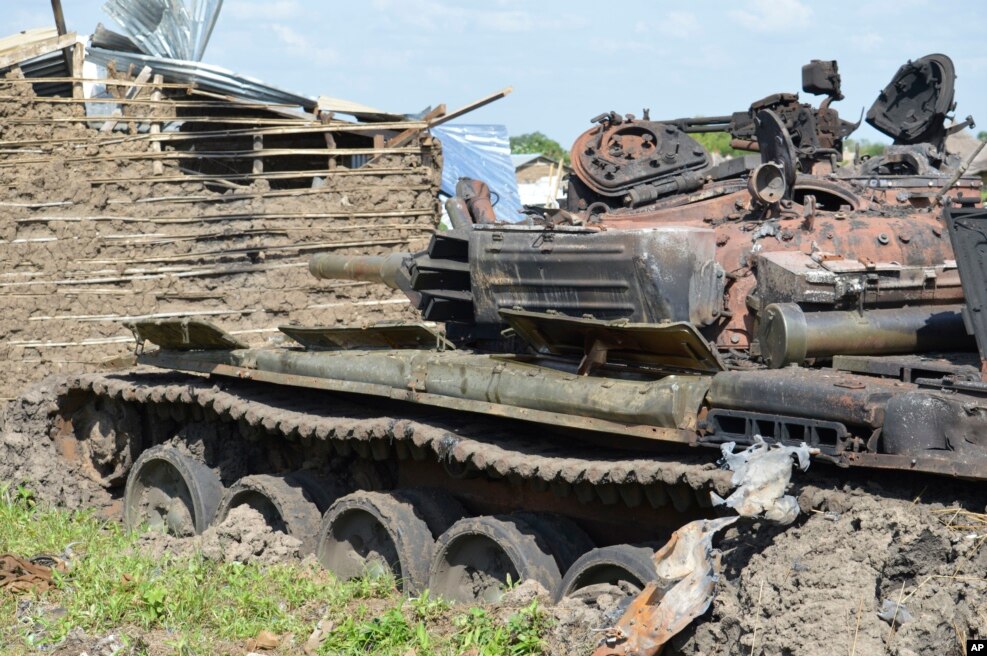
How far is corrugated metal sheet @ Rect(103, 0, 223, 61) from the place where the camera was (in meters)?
14.2

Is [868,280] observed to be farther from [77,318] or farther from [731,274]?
[77,318]

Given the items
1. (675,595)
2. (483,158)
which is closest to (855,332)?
(675,595)

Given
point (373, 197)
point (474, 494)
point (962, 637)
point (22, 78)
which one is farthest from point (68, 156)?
point (962, 637)

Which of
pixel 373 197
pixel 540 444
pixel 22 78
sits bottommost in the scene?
pixel 540 444

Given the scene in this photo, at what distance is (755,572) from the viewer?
5.51 meters

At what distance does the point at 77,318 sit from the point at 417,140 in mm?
4051

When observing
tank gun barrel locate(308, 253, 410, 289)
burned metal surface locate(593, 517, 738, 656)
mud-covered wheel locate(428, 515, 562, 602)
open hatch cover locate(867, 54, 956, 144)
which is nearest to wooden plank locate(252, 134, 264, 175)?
tank gun barrel locate(308, 253, 410, 289)

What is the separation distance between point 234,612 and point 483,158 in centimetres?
1405

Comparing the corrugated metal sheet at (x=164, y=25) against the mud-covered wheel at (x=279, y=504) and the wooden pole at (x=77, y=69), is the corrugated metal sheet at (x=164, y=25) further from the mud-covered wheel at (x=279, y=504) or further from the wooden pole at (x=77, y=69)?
the mud-covered wheel at (x=279, y=504)

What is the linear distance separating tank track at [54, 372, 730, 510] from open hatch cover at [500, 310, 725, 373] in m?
0.47

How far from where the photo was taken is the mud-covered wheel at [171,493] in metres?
9.52

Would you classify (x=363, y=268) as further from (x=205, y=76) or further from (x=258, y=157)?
(x=205, y=76)

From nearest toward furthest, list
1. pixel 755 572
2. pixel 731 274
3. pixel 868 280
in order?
1. pixel 755 572
2. pixel 868 280
3. pixel 731 274

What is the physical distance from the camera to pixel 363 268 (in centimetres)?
1030
